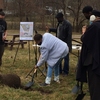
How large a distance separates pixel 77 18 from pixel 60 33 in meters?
24.0

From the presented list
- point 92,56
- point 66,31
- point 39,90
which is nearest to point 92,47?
point 92,56

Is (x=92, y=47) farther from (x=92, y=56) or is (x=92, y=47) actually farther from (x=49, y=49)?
(x=49, y=49)

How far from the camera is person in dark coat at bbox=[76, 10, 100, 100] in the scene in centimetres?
352

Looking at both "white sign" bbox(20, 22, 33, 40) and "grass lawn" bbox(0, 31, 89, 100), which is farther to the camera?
"white sign" bbox(20, 22, 33, 40)

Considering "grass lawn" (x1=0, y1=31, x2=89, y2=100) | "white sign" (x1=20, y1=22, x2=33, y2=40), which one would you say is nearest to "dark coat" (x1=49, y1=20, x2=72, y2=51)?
"grass lawn" (x1=0, y1=31, x2=89, y2=100)

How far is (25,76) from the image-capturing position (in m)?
7.82

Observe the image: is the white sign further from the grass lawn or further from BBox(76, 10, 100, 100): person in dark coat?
BBox(76, 10, 100, 100): person in dark coat

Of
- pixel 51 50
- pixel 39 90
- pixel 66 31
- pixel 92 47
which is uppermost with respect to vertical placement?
pixel 92 47

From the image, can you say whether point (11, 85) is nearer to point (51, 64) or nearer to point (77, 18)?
point (51, 64)

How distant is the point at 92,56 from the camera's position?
357 centimetres

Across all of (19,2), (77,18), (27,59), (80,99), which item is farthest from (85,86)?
(19,2)

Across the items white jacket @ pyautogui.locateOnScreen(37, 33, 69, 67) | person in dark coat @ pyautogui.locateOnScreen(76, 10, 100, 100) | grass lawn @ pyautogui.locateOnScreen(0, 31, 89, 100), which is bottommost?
grass lawn @ pyautogui.locateOnScreen(0, 31, 89, 100)

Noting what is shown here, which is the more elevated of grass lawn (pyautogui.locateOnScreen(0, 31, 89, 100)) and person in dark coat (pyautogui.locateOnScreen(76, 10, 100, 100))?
person in dark coat (pyautogui.locateOnScreen(76, 10, 100, 100))

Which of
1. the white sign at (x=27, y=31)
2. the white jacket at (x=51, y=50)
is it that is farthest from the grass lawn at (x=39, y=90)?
the white sign at (x=27, y=31)
